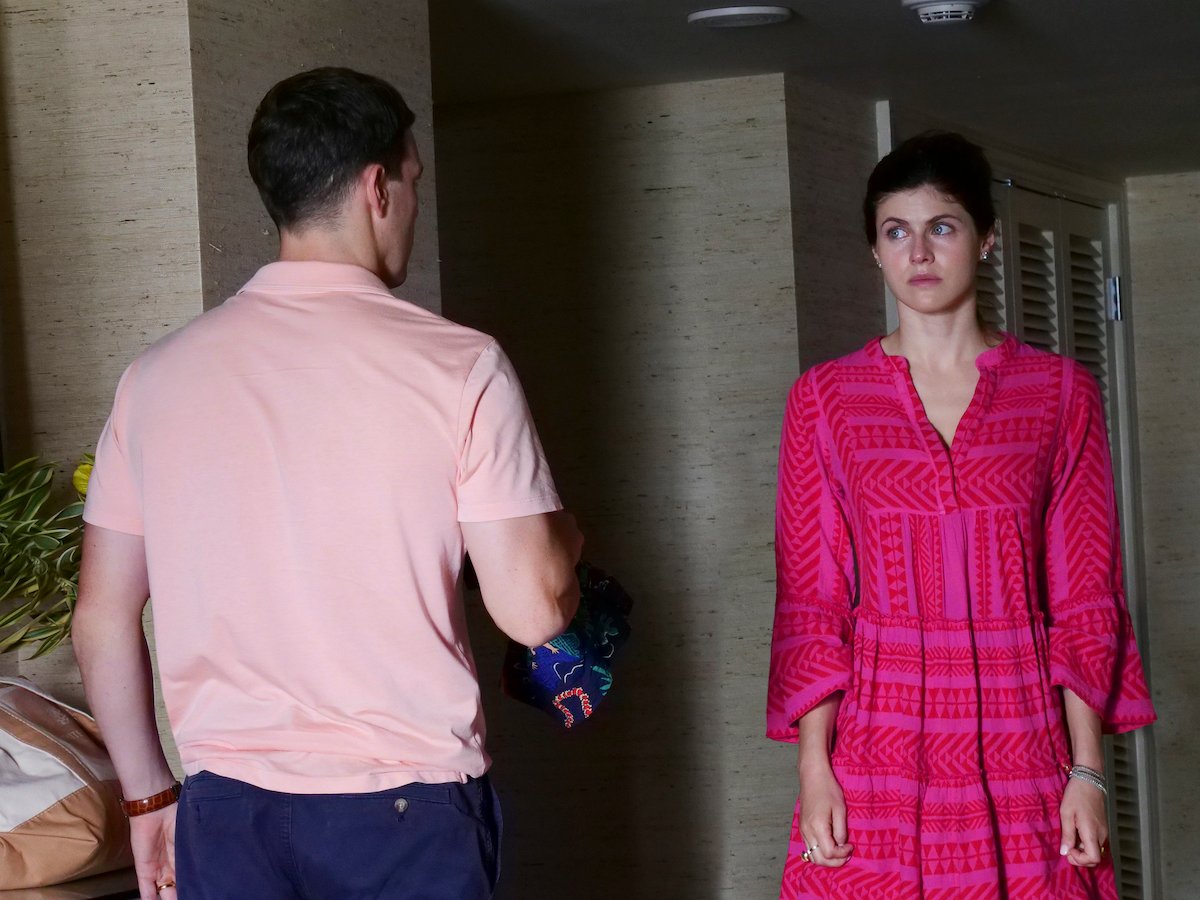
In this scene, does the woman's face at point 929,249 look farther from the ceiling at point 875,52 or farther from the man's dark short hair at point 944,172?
the ceiling at point 875,52

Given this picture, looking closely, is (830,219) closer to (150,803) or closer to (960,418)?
(960,418)

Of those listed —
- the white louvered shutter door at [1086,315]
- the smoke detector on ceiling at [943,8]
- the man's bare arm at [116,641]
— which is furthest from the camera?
the white louvered shutter door at [1086,315]

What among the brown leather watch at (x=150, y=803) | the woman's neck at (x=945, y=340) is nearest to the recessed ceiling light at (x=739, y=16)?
the woman's neck at (x=945, y=340)

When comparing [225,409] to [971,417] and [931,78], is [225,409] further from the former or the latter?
[931,78]

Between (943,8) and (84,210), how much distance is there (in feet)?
6.25

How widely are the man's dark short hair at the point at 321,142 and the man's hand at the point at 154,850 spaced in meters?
0.66

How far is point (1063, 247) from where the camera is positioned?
5219mm

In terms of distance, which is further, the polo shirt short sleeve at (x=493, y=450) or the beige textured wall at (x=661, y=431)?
the beige textured wall at (x=661, y=431)

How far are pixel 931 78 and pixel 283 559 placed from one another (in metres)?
3.10

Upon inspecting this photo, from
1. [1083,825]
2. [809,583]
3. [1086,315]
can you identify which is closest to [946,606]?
[809,583]

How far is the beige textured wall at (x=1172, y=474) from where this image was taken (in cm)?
551

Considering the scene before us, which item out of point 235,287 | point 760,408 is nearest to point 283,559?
point 235,287

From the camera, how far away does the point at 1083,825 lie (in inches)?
69.5

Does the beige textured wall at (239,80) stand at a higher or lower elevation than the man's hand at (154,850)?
higher
